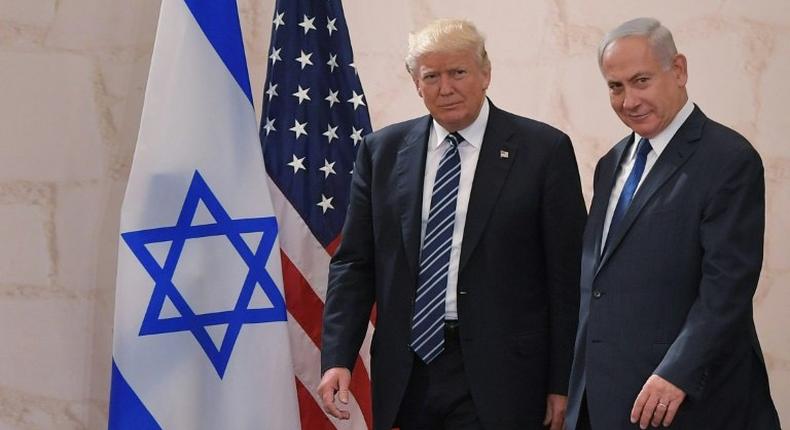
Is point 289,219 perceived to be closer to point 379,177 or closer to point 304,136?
point 304,136

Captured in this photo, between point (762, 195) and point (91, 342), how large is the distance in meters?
2.11

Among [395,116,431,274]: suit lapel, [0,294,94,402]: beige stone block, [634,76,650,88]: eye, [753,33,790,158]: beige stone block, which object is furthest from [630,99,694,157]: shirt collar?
[0,294,94,402]: beige stone block

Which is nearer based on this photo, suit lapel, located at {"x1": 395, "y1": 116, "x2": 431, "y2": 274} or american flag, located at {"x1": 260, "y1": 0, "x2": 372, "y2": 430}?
suit lapel, located at {"x1": 395, "y1": 116, "x2": 431, "y2": 274}

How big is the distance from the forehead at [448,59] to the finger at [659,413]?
98 centimetres

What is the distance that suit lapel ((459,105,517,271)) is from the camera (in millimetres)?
3014

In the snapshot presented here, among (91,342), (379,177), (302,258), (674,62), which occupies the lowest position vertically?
(91,342)

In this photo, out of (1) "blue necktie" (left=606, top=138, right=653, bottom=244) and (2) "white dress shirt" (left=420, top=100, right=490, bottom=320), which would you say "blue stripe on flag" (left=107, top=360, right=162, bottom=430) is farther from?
(1) "blue necktie" (left=606, top=138, right=653, bottom=244)

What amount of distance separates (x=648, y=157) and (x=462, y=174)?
0.48 m

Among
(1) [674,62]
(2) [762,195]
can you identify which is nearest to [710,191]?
(2) [762,195]

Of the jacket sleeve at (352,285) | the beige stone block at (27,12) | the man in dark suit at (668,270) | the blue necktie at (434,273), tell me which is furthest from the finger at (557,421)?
the beige stone block at (27,12)

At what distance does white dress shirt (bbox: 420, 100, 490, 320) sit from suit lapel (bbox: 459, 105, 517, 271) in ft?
0.07

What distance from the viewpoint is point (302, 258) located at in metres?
3.66

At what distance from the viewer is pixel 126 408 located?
3412mm

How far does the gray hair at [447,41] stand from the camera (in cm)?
307
